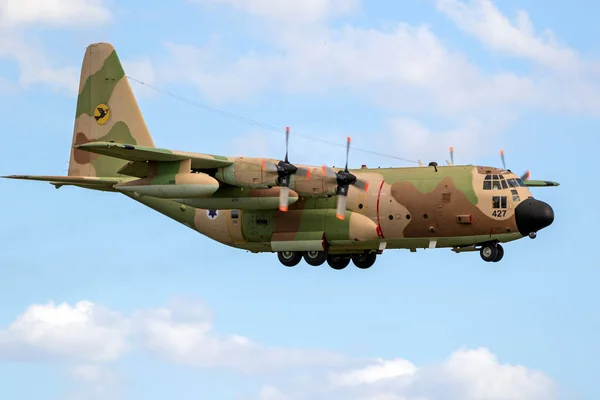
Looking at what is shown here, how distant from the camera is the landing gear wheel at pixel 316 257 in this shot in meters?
39.6

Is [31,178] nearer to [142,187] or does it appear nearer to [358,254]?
[142,187]

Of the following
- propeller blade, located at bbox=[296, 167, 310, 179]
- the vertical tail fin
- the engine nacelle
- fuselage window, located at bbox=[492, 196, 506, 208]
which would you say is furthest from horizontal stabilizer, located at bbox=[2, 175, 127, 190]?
fuselage window, located at bbox=[492, 196, 506, 208]

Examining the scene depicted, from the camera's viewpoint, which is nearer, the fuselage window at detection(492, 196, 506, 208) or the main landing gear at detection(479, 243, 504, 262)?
the fuselage window at detection(492, 196, 506, 208)

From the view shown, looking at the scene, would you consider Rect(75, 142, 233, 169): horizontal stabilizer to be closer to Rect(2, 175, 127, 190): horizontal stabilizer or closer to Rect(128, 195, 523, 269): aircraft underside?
Rect(128, 195, 523, 269): aircraft underside

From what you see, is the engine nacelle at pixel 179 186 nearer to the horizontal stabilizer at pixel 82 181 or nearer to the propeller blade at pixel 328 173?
the propeller blade at pixel 328 173

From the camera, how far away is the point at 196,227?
4181cm

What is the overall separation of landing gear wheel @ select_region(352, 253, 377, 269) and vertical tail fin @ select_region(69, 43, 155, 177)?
356 inches

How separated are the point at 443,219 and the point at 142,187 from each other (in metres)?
10.1

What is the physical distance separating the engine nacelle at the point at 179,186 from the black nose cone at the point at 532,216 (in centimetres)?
1012

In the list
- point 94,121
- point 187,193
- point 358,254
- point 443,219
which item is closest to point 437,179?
point 443,219

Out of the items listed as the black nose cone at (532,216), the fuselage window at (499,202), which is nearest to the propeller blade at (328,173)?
the fuselage window at (499,202)

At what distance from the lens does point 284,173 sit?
3728cm

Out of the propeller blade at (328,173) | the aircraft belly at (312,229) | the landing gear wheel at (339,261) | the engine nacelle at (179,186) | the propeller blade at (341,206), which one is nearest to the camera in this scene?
the engine nacelle at (179,186)

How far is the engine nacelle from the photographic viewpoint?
118 feet
